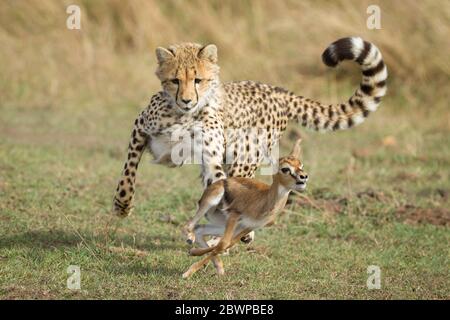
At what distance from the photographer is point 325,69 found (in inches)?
453

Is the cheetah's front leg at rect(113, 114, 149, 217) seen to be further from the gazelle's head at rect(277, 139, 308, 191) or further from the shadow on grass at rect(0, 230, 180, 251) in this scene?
the gazelle's head at rect(277, 139, 308, 191)

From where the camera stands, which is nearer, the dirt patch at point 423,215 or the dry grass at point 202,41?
the dirt patch at point 423,215

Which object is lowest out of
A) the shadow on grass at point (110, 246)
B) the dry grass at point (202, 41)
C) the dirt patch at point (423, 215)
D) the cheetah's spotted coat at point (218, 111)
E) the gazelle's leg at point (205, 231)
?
the shadow on grass at point (110, 246)

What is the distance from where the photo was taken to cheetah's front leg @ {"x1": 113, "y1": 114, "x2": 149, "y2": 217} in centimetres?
595

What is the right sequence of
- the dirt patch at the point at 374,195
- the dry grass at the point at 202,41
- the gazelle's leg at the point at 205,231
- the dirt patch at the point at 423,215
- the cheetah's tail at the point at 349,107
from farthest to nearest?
the dry grass at the point at 202,41 < the dirt patch at the point at 374,195 < the dirt patch at the point at 423,215 < the cheetah's tail at the point at 349,107 < the gazelle's leg at the point at 205,231

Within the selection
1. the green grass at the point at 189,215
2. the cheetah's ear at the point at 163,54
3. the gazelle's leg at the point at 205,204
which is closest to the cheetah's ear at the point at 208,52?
the cheetah's ear at the point at 163,54

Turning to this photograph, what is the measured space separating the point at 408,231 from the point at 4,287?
3112 mm

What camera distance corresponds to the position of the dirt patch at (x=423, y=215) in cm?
698

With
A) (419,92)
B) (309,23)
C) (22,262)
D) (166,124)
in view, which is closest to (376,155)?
(419,92)

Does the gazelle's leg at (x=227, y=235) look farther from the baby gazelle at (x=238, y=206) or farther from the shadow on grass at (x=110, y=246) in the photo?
the shadow on grass at (x=110, y=246)

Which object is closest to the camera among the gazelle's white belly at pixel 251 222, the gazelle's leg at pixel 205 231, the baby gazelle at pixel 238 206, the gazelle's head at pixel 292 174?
the gazelle's head at pixel 292 174

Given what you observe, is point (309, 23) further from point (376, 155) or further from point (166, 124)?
point (166, 124)

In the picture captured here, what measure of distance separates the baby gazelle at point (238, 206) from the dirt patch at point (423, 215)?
2073mm

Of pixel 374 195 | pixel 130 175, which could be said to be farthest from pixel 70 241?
pixel 374 195
